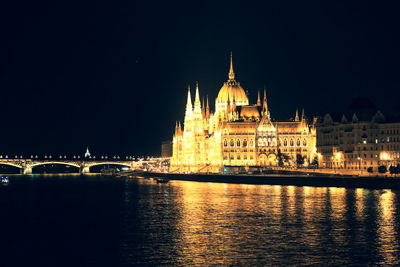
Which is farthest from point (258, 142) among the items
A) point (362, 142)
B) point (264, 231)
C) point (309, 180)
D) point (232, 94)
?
point (264, 231)

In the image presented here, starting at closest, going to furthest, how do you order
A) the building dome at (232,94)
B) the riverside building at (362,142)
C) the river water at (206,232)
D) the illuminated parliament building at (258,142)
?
the river water at (206,232) < the riverside building at (362,142) < the illuminated parliament building at (258,142) < the building dome at (232,94)

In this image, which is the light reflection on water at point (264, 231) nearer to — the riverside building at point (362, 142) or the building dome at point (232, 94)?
the riverside building at point (362, 142)

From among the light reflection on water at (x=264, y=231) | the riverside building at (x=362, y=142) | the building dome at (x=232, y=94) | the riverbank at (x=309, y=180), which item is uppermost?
the building dome at (x=232, y=94)

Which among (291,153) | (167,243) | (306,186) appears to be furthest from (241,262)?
(291,153)

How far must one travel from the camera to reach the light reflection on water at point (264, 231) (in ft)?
143

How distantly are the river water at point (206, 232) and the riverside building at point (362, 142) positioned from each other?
43.4 metres

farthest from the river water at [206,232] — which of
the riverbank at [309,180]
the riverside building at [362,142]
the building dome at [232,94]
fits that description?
the building dome at [232,94]

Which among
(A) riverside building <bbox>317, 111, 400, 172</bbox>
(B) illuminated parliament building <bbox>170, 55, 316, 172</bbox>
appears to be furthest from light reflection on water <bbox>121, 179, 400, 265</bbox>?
(B) illuminated parliament building <bbox>170, 55, 316, 172</bbox>

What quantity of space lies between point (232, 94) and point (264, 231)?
464 ft

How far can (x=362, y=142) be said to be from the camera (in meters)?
132

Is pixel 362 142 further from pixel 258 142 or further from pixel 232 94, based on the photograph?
pixel 232 94

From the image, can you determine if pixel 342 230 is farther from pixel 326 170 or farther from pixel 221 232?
pixel 326 170

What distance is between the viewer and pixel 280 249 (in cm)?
4622

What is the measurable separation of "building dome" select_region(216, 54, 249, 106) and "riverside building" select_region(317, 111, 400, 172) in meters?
52.4
